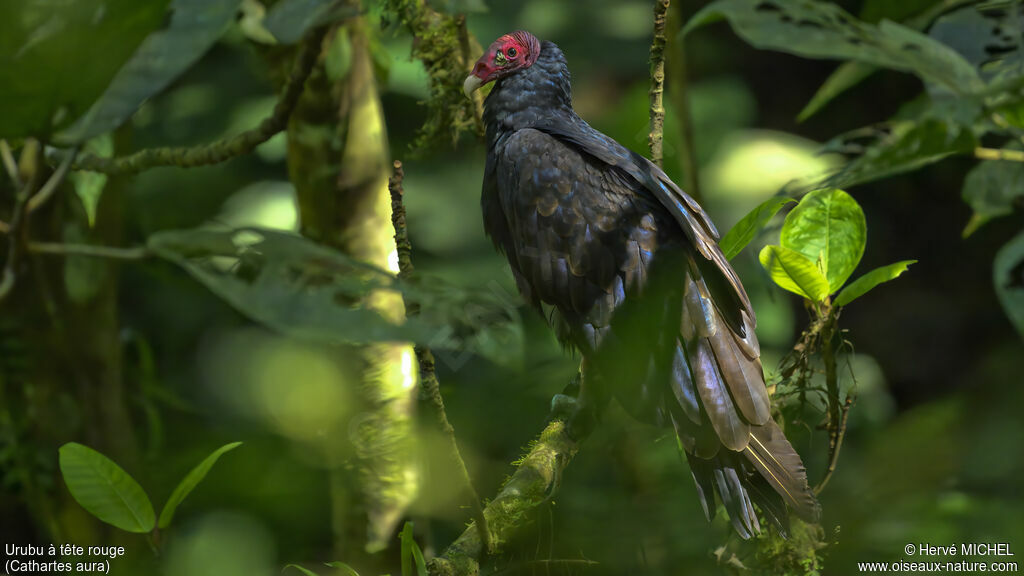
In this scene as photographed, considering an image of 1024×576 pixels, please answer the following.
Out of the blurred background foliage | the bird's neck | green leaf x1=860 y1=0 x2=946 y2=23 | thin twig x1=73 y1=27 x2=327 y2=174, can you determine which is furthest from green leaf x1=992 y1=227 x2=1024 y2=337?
the bird's neck

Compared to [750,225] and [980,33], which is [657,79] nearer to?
[750,225]

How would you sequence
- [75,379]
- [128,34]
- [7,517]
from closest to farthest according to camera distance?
[128,34], [75,379], [7,517]

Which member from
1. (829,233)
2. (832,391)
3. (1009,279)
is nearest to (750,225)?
(829,233)

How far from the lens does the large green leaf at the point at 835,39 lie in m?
0.70

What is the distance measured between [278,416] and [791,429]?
110cm

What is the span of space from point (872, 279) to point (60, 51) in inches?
41.8

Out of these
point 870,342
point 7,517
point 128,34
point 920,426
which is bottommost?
point 7,517

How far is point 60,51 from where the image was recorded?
0.63 meters

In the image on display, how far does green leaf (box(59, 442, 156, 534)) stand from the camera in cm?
103

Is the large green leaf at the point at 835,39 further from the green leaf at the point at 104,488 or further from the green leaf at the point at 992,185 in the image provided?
the green leaf at the point at 104,488

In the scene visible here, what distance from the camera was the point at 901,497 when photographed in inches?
58.2

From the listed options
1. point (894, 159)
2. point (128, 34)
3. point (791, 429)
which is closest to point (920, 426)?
point (791, 429)

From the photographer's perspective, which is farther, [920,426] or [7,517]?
[7,517]

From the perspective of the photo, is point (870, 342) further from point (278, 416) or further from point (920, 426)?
point (278, 416)
